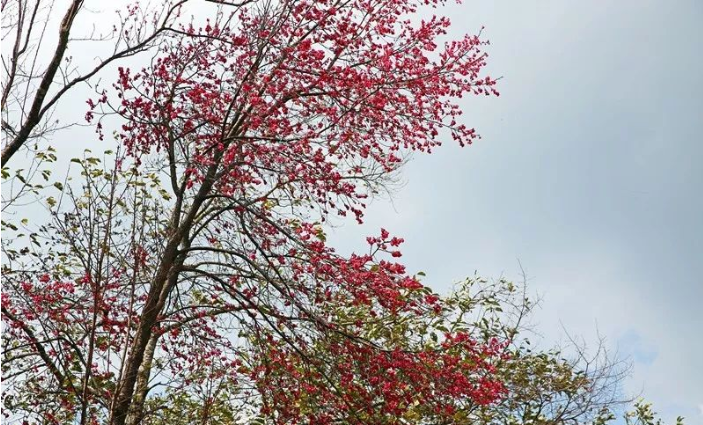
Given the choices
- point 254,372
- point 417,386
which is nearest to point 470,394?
point 417,386

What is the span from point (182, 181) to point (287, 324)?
6.77 ft

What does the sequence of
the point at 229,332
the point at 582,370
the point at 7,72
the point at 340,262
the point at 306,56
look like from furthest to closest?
1. the point at 582,370
2. the point at 229,332
3. the point at 306,56
4. the point at 340,262
5. the point at 7,72

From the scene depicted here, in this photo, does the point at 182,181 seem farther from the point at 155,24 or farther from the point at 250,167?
the point at 155,24

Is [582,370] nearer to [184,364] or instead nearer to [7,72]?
[184,364]

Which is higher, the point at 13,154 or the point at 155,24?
the point at 155,24

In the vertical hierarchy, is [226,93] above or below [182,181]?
above

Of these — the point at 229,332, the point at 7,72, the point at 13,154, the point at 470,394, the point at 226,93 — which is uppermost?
the point at 226,93

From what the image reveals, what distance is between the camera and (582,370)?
1165cm

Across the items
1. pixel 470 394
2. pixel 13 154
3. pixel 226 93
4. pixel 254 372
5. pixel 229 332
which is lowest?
pixel 470 394

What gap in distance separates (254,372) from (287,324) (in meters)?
0.80

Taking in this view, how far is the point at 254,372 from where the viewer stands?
8070mm

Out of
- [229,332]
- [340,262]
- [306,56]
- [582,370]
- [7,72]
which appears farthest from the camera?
[582,370]

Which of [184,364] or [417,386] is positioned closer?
[417,386]

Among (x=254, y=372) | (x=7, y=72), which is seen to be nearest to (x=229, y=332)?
(x=254, y=372)
